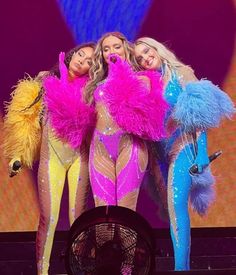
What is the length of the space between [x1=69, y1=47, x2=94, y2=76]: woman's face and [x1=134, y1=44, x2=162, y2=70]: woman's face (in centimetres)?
23

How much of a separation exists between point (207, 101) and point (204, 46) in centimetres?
55

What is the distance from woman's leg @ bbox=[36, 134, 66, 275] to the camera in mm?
2975

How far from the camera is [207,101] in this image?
2787mm

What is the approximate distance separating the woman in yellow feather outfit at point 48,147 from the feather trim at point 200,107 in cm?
50

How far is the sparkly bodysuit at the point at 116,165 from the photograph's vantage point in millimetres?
2793

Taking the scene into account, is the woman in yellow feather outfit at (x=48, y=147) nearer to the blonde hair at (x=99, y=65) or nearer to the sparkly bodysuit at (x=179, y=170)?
the blonde hair at (x=99, y=65)

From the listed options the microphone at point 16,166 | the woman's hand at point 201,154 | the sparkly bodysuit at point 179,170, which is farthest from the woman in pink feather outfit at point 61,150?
the woman's hand at point 201,154

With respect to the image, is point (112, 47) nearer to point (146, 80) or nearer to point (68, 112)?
point (146, 80)

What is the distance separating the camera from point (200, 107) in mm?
2777

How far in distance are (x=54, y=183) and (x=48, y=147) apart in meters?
0.17

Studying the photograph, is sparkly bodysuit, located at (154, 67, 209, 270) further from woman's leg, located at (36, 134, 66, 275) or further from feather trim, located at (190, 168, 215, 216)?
woman's leg, located at (36, 134, 66, 275)

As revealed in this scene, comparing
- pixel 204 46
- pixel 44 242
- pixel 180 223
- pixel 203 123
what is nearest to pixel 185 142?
pixel 203 123

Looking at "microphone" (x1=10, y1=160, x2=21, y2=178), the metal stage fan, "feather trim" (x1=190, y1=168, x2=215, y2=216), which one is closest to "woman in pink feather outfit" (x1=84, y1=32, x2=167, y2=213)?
"feather trim" (x1=190, y1=168, x2=215, y2=216)

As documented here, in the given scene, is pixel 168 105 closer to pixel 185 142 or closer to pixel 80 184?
pixel 185 142
